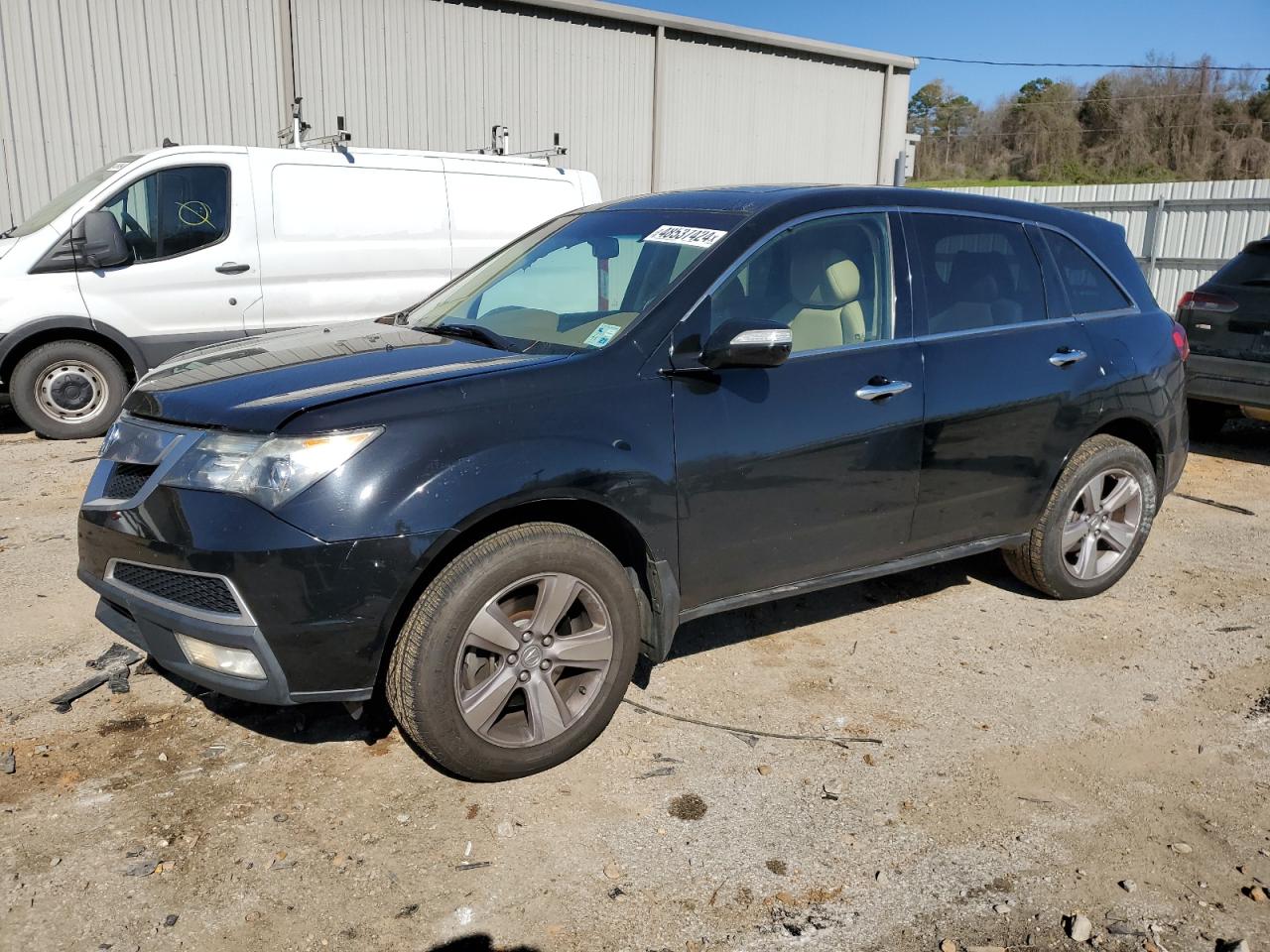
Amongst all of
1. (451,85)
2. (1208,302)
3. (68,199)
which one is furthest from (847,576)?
(451,85)

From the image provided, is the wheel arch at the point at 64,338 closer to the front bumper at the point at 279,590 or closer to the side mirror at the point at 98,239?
the side mirror at the point at 98,239

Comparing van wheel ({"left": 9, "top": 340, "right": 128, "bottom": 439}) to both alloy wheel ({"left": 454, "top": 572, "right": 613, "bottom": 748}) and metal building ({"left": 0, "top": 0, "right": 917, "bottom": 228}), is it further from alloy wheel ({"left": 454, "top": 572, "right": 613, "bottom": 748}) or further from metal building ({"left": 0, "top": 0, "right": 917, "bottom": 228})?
alloy wheel ({"left": 454, "top": 572, "right": 613, "bottom": 748})

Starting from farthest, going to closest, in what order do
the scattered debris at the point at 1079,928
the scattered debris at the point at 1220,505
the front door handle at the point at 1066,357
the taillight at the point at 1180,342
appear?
the scattered debris at the point at 1220,505 → the taillight at the point at 1180,342 → the front door handle at the point at 1066,357 → the scattered debris at the point at 1079,928

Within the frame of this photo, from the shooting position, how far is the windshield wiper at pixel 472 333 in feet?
11.3

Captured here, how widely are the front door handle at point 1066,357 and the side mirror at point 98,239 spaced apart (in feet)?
21.7

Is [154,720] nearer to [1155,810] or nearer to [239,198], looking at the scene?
[1155,810]

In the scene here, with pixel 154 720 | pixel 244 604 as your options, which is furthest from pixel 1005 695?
pixel 154 720

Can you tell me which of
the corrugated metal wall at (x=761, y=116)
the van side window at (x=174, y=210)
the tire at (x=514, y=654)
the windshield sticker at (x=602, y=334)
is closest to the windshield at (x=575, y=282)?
the windshield sticker at (x=602, y=334)

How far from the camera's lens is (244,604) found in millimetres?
2717

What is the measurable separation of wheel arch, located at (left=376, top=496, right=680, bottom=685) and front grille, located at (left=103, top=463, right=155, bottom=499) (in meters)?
0.88

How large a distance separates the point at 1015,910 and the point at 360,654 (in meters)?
1.86

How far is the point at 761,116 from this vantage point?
15906mm

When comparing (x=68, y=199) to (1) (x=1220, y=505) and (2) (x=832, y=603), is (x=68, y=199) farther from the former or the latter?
(1) (x=1220, y=505)

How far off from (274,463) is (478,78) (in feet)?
37.8
